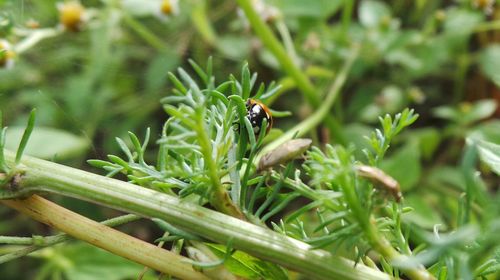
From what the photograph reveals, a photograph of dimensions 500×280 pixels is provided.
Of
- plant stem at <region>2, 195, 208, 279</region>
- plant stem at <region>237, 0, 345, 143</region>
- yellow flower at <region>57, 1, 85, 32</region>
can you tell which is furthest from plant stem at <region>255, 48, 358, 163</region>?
plant stem at <region>2, 195, 208, 279</region>

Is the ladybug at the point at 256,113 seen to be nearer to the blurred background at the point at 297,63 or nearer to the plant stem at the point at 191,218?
the plant stem at the point at 191,218

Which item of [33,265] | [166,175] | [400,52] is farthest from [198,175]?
[400,52]

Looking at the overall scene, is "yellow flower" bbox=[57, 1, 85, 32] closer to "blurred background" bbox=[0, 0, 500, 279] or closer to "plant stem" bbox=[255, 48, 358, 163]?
"blurred background" bbox=[0, 0, 500, 279]

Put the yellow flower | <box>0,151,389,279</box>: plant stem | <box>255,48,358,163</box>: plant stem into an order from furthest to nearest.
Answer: the yellow flower → <box>255,48,358,163</box>: plant stem → <box>0,151,389,279</box>: plant stem

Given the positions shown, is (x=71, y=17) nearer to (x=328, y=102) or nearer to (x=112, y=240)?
(x=328, y=102)

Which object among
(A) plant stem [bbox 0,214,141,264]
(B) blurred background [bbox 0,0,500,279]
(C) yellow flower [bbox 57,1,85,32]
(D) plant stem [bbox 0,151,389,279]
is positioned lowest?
(B) blurred background [bbox 0,0,500,279]

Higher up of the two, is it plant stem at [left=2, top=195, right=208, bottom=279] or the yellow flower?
plant stem at [left=2, top=195, right=208, bottom=279]

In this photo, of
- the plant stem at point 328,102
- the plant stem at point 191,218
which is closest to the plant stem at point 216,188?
the plant stem at point 191,218
